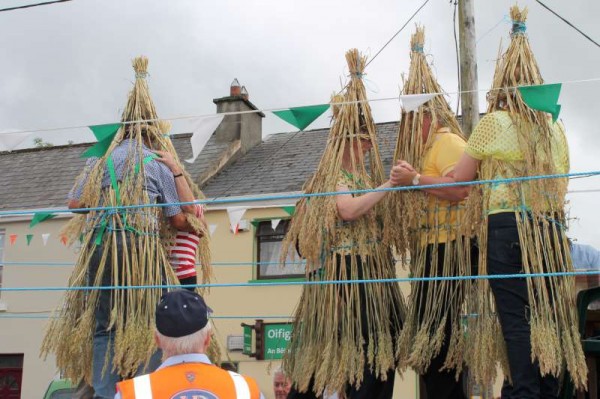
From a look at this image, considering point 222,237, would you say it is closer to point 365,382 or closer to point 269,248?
point 269,248

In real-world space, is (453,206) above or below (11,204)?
below

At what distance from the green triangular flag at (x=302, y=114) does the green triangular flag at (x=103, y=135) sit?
0.82 metres

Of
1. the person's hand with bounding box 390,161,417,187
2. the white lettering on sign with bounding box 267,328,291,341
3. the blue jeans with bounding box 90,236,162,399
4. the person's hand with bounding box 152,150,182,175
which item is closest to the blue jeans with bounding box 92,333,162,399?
the blue jeans with bounding box 90,236,162,399

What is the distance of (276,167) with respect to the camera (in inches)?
636

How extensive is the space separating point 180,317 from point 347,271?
1.37 m

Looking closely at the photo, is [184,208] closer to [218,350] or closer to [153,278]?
[153,278]

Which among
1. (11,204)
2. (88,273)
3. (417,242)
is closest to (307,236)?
(417,242)

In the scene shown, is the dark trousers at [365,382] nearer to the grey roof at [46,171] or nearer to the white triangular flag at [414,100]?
the white triangular flag at [414,100]

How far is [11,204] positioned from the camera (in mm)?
17078

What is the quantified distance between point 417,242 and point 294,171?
11.7m

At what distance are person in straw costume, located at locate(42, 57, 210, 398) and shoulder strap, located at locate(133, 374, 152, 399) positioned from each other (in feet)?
3.90

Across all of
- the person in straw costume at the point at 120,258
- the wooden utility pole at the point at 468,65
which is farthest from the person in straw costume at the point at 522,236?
the wooden utility pole at the point at 468,65

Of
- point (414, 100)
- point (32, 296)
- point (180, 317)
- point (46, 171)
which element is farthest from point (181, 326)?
point (46, 171)

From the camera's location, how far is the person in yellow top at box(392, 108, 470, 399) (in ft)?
12.1
